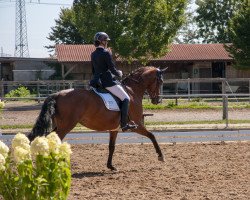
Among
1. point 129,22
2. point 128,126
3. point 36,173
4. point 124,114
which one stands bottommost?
point 128,126

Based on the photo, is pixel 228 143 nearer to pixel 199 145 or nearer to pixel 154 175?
pixel 199 145

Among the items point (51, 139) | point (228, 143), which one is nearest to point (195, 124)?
point (228, 143)

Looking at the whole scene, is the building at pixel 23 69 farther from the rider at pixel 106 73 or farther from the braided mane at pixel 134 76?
the rider at pixel 106 73

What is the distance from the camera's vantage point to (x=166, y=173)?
9.05m

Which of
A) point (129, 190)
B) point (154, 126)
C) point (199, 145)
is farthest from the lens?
point (154, 126)

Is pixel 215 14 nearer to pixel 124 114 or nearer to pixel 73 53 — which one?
pixel 73 53

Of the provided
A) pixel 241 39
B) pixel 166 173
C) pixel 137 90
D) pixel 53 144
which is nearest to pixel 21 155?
pixel 53 144

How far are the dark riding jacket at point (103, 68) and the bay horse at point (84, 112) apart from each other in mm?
284

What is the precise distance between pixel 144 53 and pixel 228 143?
62.6 ft

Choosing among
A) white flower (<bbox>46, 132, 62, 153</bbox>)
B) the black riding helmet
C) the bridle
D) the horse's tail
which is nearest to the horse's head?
the bridle

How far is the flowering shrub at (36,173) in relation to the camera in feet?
12.8

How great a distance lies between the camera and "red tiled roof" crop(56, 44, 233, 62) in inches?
1660

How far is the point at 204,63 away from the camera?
43750 millimetres

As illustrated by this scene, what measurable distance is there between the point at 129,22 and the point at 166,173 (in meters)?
22.6
